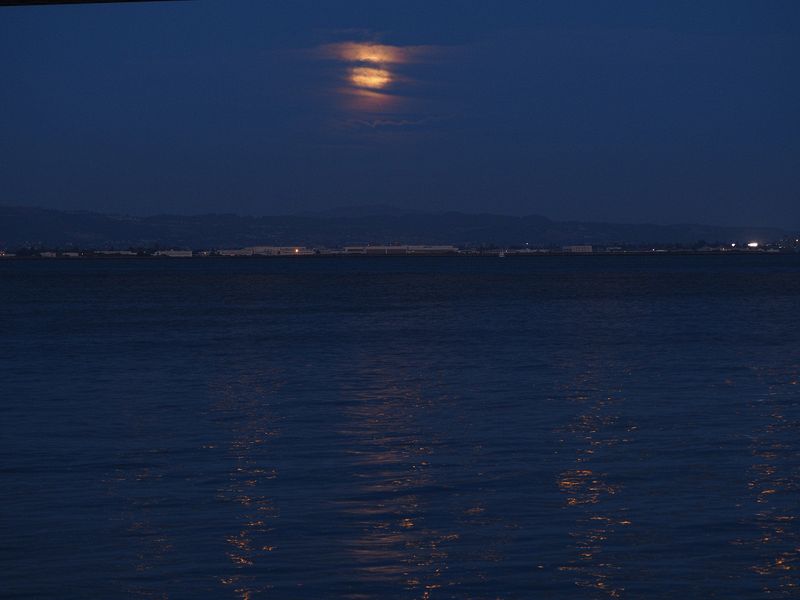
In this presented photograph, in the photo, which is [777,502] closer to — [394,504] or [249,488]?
[394,504]

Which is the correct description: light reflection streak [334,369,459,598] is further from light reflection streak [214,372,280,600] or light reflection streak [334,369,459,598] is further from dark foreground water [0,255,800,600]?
light reflection streak [214,372,280,600]

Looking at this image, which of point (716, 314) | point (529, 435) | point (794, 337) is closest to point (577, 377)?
point (529, 435)

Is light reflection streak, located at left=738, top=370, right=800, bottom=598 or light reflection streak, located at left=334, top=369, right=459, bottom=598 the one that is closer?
light reflection streak, located at left=738, top=370, right=800, bottom=598

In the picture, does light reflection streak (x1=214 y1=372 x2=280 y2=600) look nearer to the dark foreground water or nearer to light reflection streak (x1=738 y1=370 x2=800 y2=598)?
the dark foreground water

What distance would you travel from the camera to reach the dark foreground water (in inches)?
343

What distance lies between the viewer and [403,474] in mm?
12055

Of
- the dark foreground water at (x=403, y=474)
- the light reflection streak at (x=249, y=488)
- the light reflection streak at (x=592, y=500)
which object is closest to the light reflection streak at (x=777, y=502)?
the dark foreground water at (x=403, y=474)

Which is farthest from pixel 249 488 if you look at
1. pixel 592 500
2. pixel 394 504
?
pixel 592 500

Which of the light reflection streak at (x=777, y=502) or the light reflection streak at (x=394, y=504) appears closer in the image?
the light reflection streak at (x=777, y=502)

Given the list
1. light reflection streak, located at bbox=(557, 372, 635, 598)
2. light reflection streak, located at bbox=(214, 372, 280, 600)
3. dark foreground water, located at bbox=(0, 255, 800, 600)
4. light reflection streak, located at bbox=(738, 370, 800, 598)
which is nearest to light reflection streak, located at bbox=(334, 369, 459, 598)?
dark foreground water, located at bbox=(0, 255, 800, 600)

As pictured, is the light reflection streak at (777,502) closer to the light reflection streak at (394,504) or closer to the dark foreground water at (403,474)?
the dark foreground water at (403,474)

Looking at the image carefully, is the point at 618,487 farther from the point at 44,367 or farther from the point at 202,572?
the point at 44,367

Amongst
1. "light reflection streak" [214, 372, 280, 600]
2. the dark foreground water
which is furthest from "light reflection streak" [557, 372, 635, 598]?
"light reflection streak" [214, 372, 280, 600]

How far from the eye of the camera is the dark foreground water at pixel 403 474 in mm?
8711
